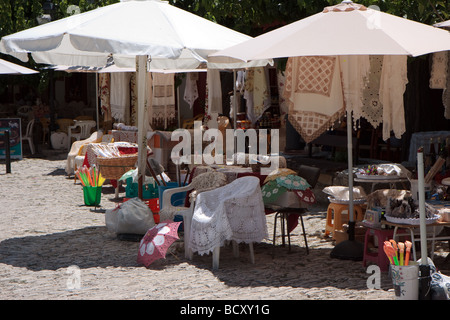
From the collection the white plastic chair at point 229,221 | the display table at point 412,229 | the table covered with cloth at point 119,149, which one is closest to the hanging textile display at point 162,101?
the table covered with cloth at point 119,149

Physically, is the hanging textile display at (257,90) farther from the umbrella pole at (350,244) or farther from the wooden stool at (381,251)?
the wooden stool at (381,251)

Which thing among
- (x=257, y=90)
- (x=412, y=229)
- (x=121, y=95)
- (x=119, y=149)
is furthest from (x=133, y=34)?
(x=121, y=95)

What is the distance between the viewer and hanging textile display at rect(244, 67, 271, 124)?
1416 cm

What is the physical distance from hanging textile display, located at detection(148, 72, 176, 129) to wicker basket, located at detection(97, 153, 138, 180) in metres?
3.80

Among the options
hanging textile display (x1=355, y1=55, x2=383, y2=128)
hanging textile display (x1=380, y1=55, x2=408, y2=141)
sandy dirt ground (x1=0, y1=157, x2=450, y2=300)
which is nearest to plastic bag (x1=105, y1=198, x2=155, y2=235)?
sandy dirt ground (x1=0, y1=157, x2=450, y2=300)

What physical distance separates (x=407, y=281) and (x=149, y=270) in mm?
2685

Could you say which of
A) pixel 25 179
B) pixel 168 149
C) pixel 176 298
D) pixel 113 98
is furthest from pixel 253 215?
pixel 113 98

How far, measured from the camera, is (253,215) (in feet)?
23.1

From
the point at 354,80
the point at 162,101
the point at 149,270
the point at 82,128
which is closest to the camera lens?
the point at 149,270

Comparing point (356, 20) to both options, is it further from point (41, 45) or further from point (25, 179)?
point (25, 179)

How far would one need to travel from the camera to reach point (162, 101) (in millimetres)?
15055

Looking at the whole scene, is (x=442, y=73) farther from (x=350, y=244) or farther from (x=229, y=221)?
(x=229, y=221)

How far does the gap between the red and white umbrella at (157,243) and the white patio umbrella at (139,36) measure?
1.74 metres

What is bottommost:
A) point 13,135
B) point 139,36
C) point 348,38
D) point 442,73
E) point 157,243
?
point 157,243
